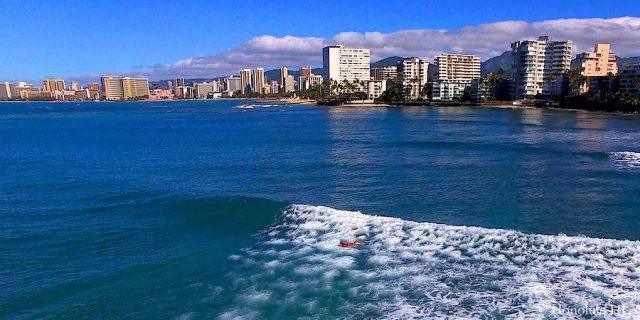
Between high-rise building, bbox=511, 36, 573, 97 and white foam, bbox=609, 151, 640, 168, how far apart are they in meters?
119

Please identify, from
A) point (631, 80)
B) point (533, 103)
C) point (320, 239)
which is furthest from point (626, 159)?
point (533, 103)

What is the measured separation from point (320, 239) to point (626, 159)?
3286 centimetres

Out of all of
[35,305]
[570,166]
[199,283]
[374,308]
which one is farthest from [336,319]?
[570,166]

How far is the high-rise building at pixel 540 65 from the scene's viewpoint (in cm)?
15225

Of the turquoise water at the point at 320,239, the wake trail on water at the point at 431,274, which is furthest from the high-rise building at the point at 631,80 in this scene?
the wake trail on water at the point at 431,274

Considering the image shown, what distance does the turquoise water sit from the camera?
1298 centimetres

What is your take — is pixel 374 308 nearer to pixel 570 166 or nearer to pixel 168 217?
pixel 168 217

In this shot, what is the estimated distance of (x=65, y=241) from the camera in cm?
1836

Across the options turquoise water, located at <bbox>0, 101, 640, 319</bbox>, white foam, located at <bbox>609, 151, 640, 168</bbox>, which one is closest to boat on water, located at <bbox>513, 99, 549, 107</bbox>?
white foam, located at <bbox>609, 151, 640, 168</bbox>

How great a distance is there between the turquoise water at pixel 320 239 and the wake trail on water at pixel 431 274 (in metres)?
0.07

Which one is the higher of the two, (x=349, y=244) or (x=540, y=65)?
(x=540, y=65)

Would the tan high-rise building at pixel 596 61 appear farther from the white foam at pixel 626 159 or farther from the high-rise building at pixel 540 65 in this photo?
the white foam at pixel 626 159

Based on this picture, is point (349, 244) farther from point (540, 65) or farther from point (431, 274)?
point (540, 65)

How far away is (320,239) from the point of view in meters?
18.2
